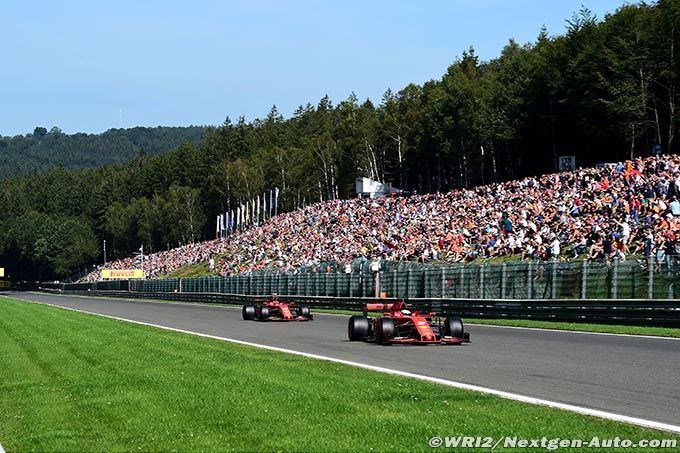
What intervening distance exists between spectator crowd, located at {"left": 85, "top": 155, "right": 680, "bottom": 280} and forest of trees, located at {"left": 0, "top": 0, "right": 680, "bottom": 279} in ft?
45.0

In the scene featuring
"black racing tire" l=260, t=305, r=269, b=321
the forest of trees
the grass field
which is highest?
the forest of trees

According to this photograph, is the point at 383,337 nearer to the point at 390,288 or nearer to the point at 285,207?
the point at 390,288

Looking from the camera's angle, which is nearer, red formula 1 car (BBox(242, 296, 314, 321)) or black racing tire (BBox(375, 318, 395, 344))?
black racing tire (BBox(375, 318, 395, 344))

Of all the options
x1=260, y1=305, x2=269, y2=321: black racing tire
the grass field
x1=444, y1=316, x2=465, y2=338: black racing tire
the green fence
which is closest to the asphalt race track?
x1=444, y1=316, x2=465, y2=338: black racing tire

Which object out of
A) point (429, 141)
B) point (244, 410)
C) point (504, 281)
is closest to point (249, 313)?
point (504, 281)

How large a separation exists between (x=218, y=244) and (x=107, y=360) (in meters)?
78.4

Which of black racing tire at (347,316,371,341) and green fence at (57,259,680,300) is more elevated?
green fence at (57,259,680,300)

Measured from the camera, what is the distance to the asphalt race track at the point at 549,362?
11.4 m

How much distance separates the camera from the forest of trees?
58.9 m

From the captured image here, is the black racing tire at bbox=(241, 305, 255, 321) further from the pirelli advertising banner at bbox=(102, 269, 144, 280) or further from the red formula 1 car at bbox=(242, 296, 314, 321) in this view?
the pirelli advertising banner at bbox=(102, 269, 144, 280)

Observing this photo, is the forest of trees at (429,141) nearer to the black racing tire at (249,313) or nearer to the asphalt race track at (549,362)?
the black racing tire at (249,313)

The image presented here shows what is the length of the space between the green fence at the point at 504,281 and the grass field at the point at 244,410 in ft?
25.5

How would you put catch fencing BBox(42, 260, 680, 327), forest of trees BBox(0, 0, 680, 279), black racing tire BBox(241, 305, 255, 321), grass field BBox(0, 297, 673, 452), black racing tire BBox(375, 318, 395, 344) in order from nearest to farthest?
grass field BBox(0, 297, 673, 452)
black racing tire BBox(375, 318, 395, 344)
catch fencing BBox(42, 260, 680, 327)
black racing tire BBox(241, 305, 255, 321)
forest of trees BBox(0, 0, 680, 279)

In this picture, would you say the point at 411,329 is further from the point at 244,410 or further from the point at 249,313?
the point at 249,313
